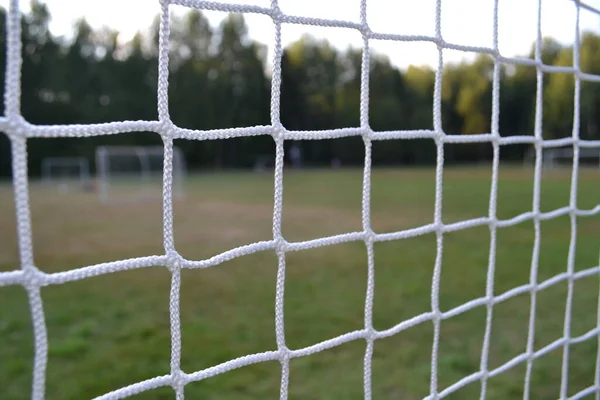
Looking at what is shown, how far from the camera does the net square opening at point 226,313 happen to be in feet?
5.59

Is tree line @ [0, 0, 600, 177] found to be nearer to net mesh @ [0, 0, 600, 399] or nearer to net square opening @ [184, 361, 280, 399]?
net square opening @ [184, 361, 280, 399]

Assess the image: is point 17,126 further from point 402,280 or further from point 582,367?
point 402,280

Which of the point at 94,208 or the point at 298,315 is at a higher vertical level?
the point at 298,315

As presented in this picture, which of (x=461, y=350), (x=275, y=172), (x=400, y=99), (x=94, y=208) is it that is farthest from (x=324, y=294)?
(x=400, y=99)

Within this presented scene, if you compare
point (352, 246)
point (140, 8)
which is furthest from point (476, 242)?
point (140, 8)

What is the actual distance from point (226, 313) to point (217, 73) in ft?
48.2

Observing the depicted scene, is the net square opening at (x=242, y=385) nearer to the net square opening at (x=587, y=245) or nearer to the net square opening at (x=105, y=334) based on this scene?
the net square opening at (x=105, y=334)

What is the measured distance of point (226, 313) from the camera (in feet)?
6.97

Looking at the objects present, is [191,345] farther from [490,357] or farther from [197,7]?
[197,7]

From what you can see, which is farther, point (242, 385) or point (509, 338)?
point (509, 338)

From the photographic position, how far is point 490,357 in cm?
172

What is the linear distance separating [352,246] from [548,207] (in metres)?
2.73

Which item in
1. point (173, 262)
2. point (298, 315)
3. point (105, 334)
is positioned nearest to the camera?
point (173, 262)

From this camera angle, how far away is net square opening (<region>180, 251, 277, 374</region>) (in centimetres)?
171
